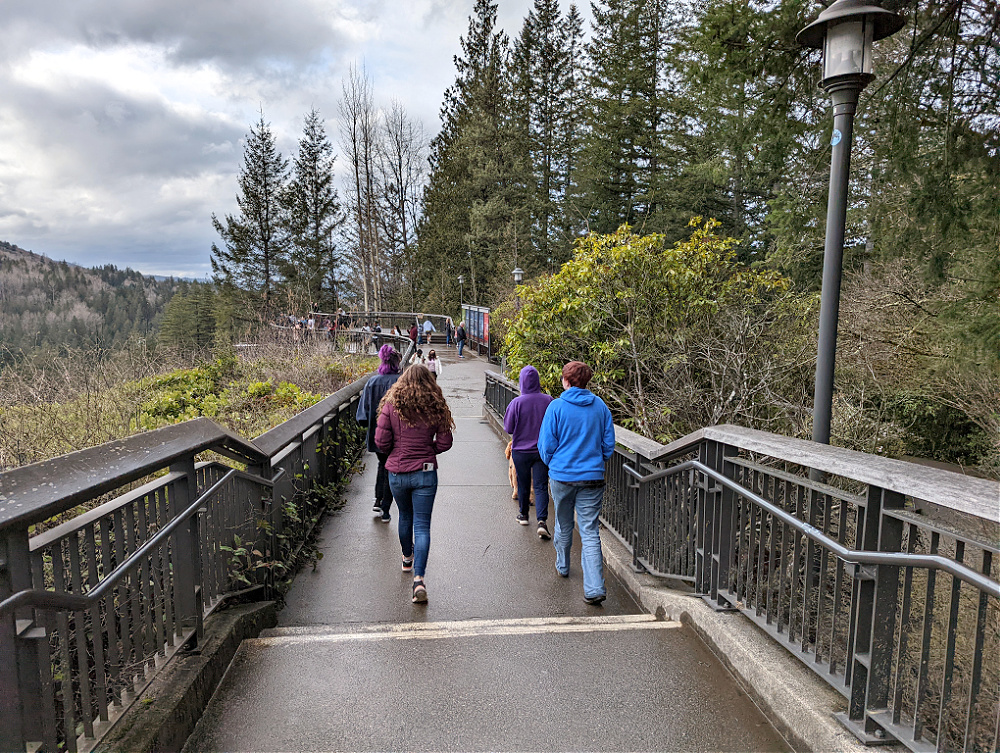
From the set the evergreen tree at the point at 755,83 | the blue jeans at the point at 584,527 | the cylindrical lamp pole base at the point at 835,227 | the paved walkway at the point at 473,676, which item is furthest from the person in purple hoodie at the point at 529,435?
the evergreen tree at the point at 755,83

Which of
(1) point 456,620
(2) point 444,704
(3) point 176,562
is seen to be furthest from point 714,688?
(3) point 176,562

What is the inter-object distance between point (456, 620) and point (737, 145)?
6143 mm

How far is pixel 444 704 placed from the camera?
2.94 meters

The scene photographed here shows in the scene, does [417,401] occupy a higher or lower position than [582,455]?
higher

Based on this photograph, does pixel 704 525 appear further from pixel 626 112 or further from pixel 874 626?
pixel 626 112

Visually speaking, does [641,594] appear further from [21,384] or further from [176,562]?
[21,384]

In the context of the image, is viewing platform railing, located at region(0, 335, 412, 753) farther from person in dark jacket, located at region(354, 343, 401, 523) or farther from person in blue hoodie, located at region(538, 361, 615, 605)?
person in blue hoodie, located at region(538, 361, 615, 605)

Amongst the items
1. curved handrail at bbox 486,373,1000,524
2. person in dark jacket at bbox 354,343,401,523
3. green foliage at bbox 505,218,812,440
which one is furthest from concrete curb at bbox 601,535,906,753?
green foliage at bbox 505,218,812,440

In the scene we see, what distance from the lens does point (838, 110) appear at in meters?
3.87

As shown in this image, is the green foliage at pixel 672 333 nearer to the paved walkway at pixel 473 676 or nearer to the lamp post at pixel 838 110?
the lamp post at pixel 838 110

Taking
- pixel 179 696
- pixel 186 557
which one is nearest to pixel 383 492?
pixel 186 557

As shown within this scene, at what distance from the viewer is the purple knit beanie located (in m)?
6.34

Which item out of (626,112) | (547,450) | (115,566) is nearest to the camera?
(115,566)

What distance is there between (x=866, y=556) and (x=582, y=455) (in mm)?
2402
